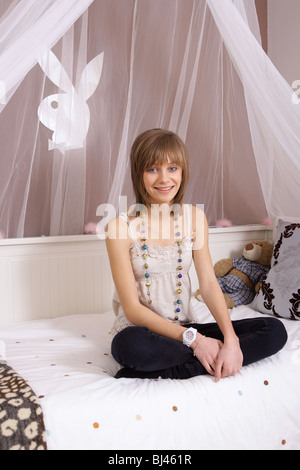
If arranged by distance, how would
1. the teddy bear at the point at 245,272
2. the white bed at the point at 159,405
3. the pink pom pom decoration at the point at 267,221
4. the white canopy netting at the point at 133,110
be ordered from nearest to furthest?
the white bed at the point at 159,405
the white canopy netting at the point at 133,110
the teddy bear at the point at 245,272
the pink pom pom decoration at the point at 267,221

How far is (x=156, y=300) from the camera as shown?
155 cm

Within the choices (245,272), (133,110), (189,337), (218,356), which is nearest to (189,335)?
(189,337)

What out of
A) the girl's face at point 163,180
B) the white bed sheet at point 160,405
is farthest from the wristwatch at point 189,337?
the girl's face at point 163,180

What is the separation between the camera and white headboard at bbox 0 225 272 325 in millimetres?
1960

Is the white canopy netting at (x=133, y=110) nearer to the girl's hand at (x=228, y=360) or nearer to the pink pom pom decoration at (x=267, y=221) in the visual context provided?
the pink pom pom decoration at (x=267, y=221)

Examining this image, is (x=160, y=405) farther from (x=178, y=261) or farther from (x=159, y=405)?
(x=178, y=261)

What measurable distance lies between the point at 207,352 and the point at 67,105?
116cm

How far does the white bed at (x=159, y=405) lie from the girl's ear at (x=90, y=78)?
1.08m

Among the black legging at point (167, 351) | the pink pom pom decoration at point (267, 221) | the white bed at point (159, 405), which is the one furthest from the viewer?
the pink pom pom decoration at point (267, 221)

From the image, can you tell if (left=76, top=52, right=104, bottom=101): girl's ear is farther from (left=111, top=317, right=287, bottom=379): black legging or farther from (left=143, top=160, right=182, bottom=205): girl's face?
(left=111, top=317, right=287, bottom=379): black legging

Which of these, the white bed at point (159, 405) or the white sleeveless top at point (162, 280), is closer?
the white bed at point (159, 405)

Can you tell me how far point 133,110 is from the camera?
2031mm

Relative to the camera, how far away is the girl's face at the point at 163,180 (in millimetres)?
1511

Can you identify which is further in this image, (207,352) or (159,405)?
(207,352)
